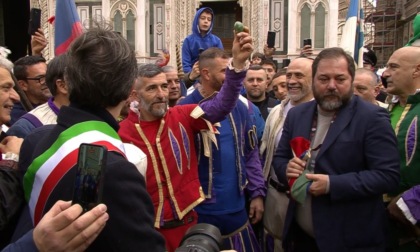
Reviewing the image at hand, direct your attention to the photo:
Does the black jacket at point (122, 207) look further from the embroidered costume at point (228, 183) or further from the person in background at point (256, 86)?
the person in background at point (256, 86)

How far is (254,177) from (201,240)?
2349mm

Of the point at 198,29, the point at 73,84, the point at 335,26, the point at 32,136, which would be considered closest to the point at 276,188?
the point at 32,136

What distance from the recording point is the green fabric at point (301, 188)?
2.74m

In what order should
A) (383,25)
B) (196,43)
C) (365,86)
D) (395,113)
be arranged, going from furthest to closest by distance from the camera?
1. (383,25)
2. (196,43)
3. (365,86)
4. (395,113)

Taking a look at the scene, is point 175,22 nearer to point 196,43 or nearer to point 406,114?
point 196,43

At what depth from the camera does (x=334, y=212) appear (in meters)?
2.71

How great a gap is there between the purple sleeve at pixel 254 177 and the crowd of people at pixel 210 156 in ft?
0.04

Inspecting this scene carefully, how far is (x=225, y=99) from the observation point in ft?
10.6

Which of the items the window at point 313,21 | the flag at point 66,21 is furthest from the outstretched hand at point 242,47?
the window at point 313,21

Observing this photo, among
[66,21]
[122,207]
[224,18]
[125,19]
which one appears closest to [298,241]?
[122,207]

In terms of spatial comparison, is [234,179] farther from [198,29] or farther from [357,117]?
[198,29]

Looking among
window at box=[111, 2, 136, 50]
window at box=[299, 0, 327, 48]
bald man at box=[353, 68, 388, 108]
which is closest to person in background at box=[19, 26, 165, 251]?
bald man at box=[353, 68, 388, 108]

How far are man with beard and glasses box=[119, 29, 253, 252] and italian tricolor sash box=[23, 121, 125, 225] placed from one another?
58.4 inches

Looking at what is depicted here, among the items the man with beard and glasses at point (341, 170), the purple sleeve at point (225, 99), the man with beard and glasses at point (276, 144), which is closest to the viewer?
the man with beard and glasses at point (341, 170)
